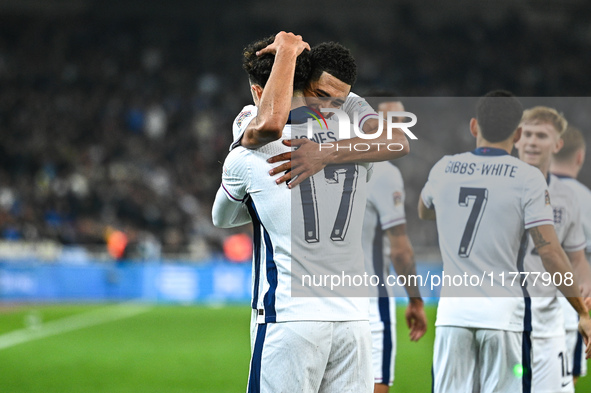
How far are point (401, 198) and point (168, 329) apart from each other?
9155mm

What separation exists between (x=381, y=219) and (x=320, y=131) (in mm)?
2298

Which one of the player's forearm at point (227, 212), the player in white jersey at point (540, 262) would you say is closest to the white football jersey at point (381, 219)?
the player in white jersey at point (540, 262)

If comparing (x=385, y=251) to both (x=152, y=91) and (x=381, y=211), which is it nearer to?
(x=381, y=211)

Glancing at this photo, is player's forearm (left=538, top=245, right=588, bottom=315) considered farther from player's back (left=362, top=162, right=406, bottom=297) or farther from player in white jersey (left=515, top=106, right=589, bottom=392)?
player's back (left=362, top=162, right=406, bottom=297)

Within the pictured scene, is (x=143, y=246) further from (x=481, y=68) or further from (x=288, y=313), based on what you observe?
(x=288, y=313)

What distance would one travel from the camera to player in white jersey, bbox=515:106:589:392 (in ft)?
15.1

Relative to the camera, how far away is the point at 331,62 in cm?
332

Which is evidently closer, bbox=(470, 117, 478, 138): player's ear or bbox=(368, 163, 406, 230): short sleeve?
bbox=(470, 117, 478, 138): player's ear

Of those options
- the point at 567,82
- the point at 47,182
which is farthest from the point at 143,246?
the point at 567,82

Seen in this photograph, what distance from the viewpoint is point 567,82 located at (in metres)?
27.6

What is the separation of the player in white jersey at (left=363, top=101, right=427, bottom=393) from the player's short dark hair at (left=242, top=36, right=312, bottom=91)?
7.45 feet

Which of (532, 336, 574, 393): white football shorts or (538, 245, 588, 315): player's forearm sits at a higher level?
(538, 245, 588, 315): player's forearm

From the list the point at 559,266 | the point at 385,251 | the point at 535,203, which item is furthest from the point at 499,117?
the point at 385,251

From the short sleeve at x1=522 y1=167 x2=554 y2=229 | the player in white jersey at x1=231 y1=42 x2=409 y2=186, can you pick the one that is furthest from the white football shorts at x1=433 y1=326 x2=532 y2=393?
the player in white jersey at x1=231 y1=42 x2=409 y2=186
